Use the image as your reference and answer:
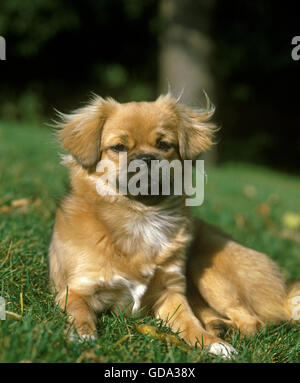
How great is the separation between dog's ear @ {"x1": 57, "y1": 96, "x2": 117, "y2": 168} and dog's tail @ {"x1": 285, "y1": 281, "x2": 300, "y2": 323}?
160cm

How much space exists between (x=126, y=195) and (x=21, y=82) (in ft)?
41.6

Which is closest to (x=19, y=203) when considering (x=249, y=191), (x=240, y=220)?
(x=240, y=220)

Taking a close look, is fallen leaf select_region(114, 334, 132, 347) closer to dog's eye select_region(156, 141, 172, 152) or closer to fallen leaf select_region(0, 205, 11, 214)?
dog's eye select_region(156, 141, 172, 152)

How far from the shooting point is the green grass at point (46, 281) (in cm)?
209

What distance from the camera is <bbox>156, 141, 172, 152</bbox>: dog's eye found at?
314 centimetres

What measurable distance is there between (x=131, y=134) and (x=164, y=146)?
0.80 ft

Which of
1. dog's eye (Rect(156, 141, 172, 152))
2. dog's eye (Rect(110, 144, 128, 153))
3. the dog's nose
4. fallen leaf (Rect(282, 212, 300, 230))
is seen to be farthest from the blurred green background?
the dog's nose

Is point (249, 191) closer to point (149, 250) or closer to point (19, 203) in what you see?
point (19, 203)

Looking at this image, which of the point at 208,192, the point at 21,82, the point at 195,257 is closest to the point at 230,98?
the point at 21,82

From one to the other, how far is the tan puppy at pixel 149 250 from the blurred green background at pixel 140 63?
9.73 m

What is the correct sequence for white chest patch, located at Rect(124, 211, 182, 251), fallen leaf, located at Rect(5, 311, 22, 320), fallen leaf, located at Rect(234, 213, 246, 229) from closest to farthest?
fallen leaf, located at Rect(5, 311, 22, 320), white chest patch, located at Rect(124, 211, 182, 251), fallen leaf, located at Rect(234, 213, 246, 229)

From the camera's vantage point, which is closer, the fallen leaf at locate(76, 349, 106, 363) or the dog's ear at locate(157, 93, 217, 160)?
the fallen leaf at locate(76, 349, 106, 363)

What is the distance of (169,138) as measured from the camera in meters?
3.20

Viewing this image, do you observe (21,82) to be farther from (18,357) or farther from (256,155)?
(18,357)
